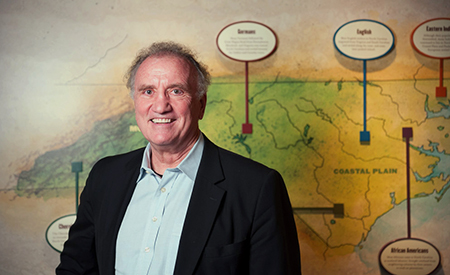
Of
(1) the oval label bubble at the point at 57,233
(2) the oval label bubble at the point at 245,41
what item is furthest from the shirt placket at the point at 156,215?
(1) the oval label bubble at the point at 57,233

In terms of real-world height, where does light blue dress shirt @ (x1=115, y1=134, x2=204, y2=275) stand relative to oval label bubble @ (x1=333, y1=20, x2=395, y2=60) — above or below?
below

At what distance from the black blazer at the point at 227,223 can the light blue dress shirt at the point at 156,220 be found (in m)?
0.03

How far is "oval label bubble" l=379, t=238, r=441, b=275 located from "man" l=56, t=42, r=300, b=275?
1496 mm

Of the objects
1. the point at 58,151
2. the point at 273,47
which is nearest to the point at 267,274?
the point at 273,47

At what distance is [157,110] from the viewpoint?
1.22 meters

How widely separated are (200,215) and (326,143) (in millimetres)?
1495

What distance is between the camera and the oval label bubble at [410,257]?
7.90 ft

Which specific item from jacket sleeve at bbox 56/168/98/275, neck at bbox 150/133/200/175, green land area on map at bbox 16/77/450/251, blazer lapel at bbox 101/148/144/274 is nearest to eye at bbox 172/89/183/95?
neck at bbox 150/133/200/175

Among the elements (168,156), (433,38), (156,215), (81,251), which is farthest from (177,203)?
(433,38)

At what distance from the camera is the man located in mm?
1116

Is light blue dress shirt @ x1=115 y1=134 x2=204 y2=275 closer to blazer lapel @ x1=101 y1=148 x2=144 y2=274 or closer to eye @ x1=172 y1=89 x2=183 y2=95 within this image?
blazer lapel @ x1=101 y1=148 x2=144 y2=274

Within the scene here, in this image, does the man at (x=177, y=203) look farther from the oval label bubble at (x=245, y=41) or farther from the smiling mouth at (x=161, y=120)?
the oval label bubble at (x=245, y=41)

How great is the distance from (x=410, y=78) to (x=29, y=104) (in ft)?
7.92

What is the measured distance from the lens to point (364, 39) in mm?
2422
